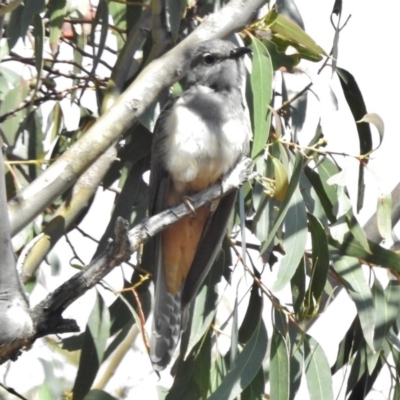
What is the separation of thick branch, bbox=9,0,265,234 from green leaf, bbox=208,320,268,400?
86 centimetres

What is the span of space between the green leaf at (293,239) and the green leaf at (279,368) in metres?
0.28

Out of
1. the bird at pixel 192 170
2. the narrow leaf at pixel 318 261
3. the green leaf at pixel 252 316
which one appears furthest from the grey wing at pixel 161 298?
the narrow leaf at pixel 318 261

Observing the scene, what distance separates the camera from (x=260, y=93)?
141 inches

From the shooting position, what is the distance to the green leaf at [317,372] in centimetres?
354

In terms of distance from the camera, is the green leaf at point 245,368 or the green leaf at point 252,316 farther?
the green leaf at point 252,316

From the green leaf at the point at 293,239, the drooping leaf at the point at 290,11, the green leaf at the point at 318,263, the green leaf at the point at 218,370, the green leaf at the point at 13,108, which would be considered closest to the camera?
the green leaf at the point at 293,239

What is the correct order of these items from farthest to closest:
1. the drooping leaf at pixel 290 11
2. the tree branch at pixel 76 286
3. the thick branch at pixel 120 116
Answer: the drooping leaf at pixel 290 11, the thick branch at pixel 120 116, the tree branch at pixel 76 286

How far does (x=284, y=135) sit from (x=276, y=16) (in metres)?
0.50

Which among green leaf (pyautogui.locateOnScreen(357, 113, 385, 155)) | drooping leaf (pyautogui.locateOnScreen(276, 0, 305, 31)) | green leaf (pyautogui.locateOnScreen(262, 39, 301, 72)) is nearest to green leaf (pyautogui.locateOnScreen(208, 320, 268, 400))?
green leaf (pyautogui.locateOnScreen(357, 113, 385, 155))

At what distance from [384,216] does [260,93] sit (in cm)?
63

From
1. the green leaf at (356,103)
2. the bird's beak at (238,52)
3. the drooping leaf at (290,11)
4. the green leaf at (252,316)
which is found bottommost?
the green leaf at (252,316)

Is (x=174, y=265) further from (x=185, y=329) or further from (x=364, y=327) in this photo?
(x=364, y=327)

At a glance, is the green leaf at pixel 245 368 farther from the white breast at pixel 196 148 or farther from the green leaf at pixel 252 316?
the white breast at pixel 196 148

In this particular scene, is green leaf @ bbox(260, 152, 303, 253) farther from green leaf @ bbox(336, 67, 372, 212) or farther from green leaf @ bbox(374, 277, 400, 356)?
green leaf @ bbox(374, 277, 400, 356)
